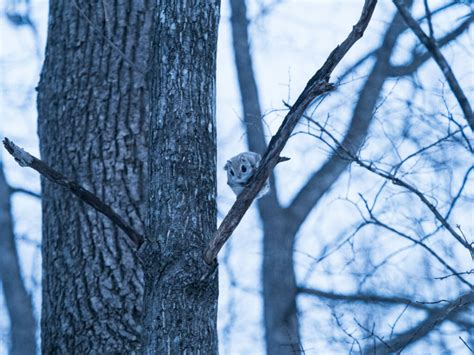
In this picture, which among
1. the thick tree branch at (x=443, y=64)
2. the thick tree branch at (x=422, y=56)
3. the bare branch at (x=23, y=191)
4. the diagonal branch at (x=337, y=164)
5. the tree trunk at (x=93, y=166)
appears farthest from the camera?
the bare branch at (x=23, y=191)

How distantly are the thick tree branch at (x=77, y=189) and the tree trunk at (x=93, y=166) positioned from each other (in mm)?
790

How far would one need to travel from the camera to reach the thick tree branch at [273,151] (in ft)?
9.36

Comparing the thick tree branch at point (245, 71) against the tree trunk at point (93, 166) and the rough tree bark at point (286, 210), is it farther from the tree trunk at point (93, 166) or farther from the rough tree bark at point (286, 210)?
the tree trunk at point (93, 166)

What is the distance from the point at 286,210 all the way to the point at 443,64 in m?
3.86

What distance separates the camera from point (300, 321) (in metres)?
6.86

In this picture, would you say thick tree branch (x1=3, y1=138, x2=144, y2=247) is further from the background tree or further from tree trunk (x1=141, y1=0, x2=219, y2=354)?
the background tree

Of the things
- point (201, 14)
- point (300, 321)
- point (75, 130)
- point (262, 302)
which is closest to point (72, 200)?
point (75, 130)

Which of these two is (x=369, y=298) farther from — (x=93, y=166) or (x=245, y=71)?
(x=245, y=71)

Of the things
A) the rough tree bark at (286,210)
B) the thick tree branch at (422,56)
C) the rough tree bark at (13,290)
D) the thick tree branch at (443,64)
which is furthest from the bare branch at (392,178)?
the rough tree bark at (13,290)

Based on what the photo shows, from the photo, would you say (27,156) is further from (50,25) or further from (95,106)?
(50,25)

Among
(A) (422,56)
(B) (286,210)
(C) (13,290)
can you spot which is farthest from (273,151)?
(C) (13,290)

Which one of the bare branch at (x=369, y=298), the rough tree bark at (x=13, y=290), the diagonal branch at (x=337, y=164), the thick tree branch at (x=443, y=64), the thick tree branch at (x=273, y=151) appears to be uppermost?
the diagonal branch at (x=337, y=164)

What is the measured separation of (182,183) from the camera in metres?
3.04

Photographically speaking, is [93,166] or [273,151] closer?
[273,151]
